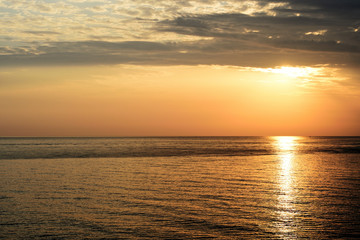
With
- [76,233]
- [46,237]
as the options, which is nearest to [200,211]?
[76,233]

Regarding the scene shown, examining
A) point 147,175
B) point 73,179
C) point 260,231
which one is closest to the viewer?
point 260,231

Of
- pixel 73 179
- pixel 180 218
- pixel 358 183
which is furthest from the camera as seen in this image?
pixel 73 179

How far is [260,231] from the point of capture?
54.4ft

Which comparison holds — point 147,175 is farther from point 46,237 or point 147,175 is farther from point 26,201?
point 46,237

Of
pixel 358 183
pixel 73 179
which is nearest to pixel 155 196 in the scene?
pixel 73 179

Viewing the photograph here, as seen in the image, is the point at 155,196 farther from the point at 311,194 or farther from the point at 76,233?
the point at 311,194

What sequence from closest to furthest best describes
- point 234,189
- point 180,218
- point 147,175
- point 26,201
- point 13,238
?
point 13,238 < point 180,218 < point 26,201 < point 234,189 < point 147,175

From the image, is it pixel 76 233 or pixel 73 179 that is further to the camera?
pixel 73 179

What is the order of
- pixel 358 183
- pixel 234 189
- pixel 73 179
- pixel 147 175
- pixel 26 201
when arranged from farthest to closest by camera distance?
pixel 147 175 < pixel 73 179 < pixel 358 183 < pixel 234 189 < pixel 26 201

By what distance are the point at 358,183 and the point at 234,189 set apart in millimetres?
11518

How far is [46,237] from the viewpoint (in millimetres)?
15695

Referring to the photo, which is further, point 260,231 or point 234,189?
point 234,189

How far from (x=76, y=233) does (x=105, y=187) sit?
1231 cm

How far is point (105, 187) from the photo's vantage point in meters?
28.6
